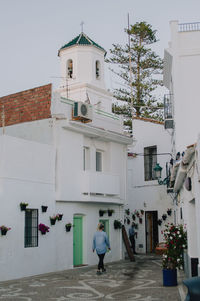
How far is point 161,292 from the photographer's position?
11.2m

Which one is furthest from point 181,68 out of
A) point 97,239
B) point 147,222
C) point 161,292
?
point 147,222

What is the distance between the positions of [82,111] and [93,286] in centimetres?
845

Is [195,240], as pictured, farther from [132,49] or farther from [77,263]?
Result: [132,49]

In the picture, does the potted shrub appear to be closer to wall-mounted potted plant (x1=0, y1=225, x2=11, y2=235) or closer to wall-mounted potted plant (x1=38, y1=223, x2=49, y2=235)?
wall-mounted potted plant (x1=38, y1=223, x2=49, y2=235)

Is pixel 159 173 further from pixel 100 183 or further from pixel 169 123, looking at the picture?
pixel 100 183

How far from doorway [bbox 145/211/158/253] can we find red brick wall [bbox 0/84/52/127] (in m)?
10.8

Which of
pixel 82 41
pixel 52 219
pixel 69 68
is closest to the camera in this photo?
pixel 52 219

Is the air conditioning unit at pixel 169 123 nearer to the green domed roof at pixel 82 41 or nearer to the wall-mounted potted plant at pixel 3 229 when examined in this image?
the green domed roof at pixel 82 41

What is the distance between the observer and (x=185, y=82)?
17016 millimetres

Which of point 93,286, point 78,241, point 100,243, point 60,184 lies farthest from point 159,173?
point 93,286

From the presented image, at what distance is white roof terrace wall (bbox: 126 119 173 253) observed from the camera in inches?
989

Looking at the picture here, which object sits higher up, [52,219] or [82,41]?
[82,41]

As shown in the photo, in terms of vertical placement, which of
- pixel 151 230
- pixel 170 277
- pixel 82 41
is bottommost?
pixel 170 277

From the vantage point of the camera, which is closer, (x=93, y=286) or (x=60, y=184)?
(x=93, y=286)
